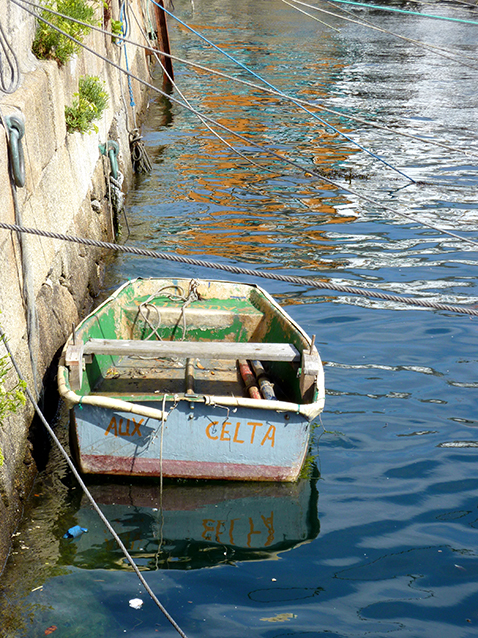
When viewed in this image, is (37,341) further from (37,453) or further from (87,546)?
(87,546)

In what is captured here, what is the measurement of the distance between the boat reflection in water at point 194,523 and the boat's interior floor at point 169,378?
3.37 ft

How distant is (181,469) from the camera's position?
14.7 ft

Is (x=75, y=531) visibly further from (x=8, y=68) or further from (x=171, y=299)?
(x=8, y=68)

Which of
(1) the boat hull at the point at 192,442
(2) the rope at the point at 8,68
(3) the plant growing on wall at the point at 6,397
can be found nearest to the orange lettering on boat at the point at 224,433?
(1) the boat hull at the point at 192,442

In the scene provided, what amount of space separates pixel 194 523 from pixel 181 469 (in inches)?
14.3

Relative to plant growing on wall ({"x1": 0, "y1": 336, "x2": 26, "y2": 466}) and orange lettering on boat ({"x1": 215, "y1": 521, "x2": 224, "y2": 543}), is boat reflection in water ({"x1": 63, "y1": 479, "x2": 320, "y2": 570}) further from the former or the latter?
plant growing on wall ({"x1": 0, "y1": 336, "x2": 26, "y2": 466})

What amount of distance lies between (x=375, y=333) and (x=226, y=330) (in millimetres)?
1678

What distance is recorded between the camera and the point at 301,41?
28.5 meters

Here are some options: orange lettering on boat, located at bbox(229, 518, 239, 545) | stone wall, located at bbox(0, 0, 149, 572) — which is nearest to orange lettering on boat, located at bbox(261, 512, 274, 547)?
orange lettering on boat, located at bbox(229, 518, 239, 545)

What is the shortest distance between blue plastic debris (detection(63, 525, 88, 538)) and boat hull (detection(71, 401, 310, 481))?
42 cm

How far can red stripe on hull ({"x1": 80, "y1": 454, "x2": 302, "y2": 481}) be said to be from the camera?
4453 mm

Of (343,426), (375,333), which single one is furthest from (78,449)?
(375,333)

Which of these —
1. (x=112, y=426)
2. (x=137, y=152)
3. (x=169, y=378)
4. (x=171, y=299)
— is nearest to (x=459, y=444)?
(x=169, y=378)

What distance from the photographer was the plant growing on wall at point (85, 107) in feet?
22.2
